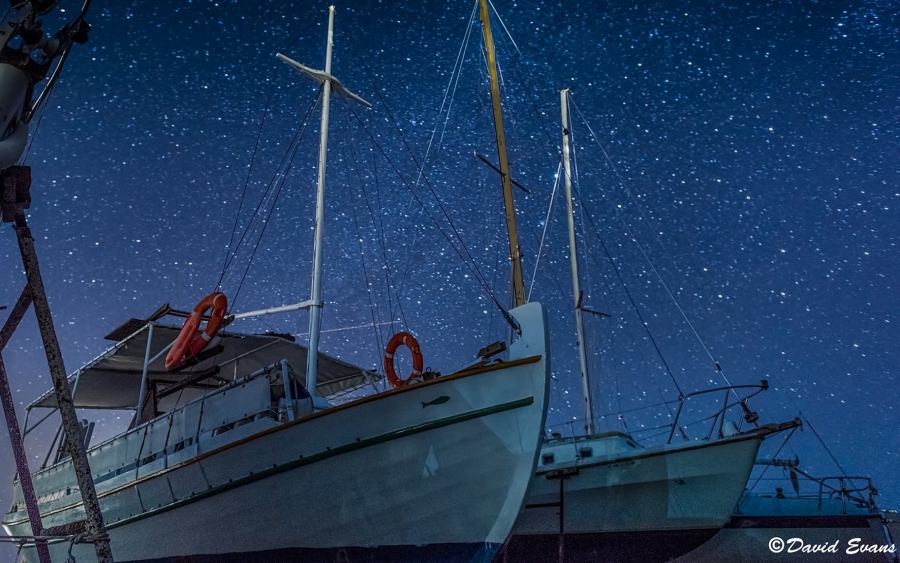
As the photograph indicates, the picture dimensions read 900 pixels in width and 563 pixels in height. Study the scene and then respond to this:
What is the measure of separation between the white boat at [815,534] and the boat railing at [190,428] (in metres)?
9.34

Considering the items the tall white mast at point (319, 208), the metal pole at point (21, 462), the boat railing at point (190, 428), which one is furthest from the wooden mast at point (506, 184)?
the metal pole at point (21, 462)

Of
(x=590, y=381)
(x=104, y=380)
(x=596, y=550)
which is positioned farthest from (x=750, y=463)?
(x=104, y=380)

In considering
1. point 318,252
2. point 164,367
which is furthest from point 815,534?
point 164,367

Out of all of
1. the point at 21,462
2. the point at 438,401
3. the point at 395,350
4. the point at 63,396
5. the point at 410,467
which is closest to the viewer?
the point at 63,396

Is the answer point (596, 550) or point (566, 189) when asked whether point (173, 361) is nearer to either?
point (596, 550)

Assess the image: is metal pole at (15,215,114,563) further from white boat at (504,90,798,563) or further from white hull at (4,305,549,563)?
white boat at (504,90,798,563)

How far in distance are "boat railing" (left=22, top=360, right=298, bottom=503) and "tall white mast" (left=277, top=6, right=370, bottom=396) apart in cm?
81

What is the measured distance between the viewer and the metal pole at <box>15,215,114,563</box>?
4.97m

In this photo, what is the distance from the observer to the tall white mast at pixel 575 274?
1589cm

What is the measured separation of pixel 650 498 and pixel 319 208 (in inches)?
365

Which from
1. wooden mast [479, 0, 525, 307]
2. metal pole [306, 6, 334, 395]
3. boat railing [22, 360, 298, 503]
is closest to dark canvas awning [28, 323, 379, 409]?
boat railing [22, 360, 298, 503]

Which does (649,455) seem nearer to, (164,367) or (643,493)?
(643,493)

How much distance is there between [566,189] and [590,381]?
21.6 ft

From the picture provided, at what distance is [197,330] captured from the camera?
35.8ft
